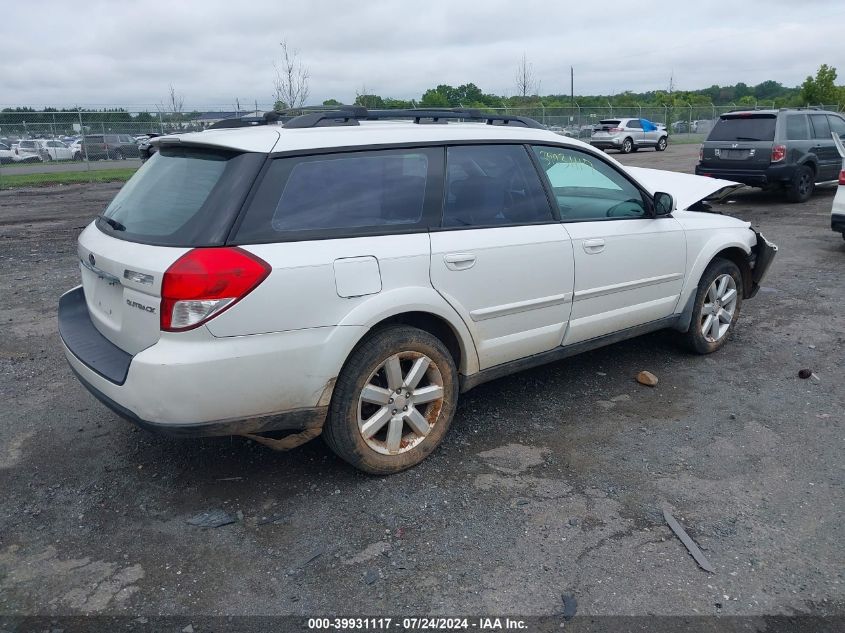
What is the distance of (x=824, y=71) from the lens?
4684cm

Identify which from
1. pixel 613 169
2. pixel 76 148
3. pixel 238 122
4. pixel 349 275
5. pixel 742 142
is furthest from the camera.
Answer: pixel 76 148

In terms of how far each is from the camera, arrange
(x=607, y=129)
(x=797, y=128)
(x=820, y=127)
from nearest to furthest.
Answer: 1. (x=797, y=128)
2. (x=820, y=127)
3. (x=607, y=129)

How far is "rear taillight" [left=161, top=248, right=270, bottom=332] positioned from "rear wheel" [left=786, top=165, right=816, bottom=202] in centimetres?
1313

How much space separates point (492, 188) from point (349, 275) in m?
1.18

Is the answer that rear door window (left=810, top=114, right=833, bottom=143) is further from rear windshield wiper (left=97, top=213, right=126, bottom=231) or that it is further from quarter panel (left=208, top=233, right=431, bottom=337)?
rear windshield wiper (left=97, top=213, right=126, bottom=231)

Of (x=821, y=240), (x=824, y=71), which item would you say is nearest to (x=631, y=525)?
(x=821, y=240)

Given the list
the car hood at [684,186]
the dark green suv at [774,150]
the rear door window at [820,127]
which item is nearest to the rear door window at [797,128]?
the dark green suv at [774,150]

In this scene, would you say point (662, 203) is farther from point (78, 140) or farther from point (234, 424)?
point (78, 140)

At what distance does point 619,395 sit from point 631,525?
1.62m

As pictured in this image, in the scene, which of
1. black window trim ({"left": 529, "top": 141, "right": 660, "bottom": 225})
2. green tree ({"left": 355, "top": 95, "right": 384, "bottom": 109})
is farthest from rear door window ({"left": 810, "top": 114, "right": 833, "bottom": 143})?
green tree ({"left": 355, "top": 95, "right": 384, "bottom": 109})

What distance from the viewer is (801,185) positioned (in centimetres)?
1373

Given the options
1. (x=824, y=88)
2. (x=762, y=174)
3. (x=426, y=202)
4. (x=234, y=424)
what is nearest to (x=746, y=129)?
(x=762, y=174)

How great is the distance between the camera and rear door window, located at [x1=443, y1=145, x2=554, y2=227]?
3864mm

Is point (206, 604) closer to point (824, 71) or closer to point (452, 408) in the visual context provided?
point (452, 408)
